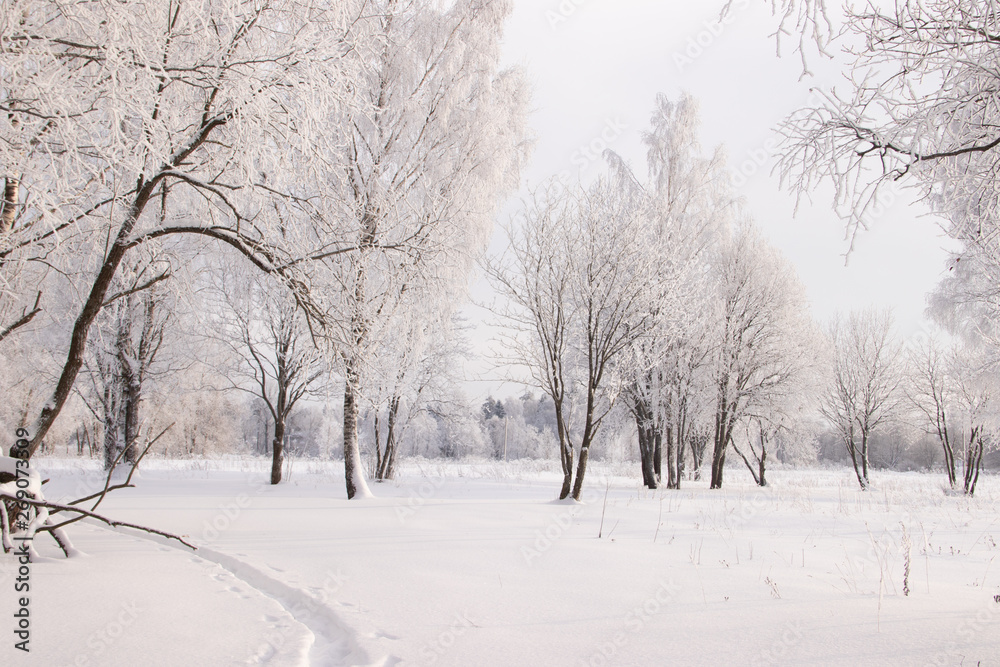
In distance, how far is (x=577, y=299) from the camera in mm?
10930

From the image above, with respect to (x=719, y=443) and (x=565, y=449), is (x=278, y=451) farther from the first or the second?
Result: (x=719, y=443)

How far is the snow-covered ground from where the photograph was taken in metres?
2.68

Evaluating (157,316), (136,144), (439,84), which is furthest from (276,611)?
(157,316)

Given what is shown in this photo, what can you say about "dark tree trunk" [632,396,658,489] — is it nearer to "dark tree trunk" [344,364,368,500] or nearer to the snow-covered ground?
"dark tree trunk" [344,364,368,500]

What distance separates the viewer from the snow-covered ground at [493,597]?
2.68 m

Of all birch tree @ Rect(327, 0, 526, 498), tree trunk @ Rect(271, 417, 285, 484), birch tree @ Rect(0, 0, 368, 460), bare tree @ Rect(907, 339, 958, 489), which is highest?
birch tree @ Rect(327, 0, 526, 498)

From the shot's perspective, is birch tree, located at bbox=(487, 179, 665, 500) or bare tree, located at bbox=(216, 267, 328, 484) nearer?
birch tree, located at bbox=(487, 179, 665, 500)

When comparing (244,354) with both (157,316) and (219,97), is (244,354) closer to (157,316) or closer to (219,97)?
(157,316)

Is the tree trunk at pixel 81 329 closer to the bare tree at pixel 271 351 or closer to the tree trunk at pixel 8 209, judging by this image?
the tree trunk at pixel 8 209

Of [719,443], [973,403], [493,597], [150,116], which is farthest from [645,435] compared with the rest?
[150,116]

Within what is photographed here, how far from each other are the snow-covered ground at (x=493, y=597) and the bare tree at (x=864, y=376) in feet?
60.7

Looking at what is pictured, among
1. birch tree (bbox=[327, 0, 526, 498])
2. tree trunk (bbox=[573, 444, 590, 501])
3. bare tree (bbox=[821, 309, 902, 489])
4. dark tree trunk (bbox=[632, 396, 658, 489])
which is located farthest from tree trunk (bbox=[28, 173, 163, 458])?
bare tree (bbox=[821, 309, 902, 489])

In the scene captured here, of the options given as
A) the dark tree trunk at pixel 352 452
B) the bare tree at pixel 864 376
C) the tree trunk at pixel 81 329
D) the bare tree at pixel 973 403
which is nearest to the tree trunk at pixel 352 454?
the dark tree trunk at pixel 352 452

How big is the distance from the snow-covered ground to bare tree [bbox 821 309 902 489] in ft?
60.7
